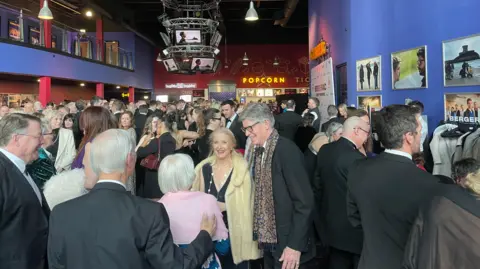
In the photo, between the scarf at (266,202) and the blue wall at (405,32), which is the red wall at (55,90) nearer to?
the blue wall at (405,32)

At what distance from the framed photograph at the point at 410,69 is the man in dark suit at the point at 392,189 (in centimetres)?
390

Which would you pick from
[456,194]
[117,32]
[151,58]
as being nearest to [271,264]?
[456,194]

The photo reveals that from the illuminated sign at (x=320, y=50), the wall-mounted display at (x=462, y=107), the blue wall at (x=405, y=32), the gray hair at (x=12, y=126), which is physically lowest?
the gray hair at (x=12, y=126)

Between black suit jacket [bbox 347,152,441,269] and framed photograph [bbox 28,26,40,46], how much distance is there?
38.6ft

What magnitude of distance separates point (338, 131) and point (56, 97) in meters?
15.2

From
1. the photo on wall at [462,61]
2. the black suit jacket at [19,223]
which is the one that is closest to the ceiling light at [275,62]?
the photo on wall at [462,61]

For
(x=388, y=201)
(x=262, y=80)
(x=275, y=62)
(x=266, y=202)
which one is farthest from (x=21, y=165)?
(x=262, y=80)

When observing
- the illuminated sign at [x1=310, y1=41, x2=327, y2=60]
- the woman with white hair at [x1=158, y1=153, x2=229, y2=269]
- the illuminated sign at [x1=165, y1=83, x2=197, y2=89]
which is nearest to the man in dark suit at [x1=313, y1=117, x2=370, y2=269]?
the woman with white hair at [x1=158, y1=153, x2=229, y2=269]

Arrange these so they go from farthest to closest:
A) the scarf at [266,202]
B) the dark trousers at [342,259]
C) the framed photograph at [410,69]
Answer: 1. the framed photograph at [410,69]
2. the dark trousers at [342,259]
3. the scarf at [266,202]

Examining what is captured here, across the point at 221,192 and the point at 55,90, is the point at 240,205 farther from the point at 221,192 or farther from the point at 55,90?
the point at 55,90

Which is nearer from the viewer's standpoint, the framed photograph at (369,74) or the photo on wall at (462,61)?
the photo on wall at (462,61)

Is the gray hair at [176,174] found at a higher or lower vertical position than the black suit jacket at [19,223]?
higher

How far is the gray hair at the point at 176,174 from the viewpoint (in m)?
2.12

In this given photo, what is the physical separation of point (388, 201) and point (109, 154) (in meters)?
1.26
